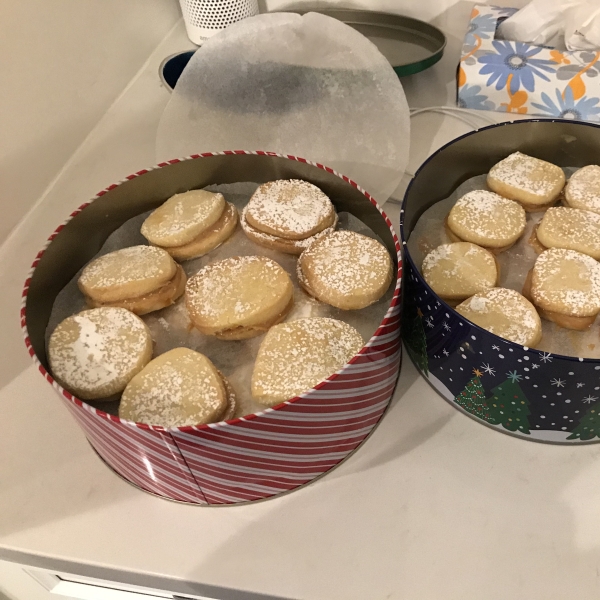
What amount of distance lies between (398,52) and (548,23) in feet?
0.90

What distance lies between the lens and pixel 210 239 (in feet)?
2.52

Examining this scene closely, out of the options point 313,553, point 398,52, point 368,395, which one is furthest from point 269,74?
point 313,553

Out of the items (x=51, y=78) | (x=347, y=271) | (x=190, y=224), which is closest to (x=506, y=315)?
(x=347, y=271)

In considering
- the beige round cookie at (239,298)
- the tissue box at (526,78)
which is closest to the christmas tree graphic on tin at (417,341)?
the beige round cookie at (239,298)

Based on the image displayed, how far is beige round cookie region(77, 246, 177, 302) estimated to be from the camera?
69 centimetres

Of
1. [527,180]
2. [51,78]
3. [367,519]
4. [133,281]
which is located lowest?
[367,519]

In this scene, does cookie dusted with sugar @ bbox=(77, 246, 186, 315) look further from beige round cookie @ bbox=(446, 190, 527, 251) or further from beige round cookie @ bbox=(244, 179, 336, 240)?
beige round cookie @ bbox=(446, 190, 527, 251)

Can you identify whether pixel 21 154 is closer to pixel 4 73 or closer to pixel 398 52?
pixel 4 73

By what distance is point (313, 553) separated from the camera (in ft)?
1.86

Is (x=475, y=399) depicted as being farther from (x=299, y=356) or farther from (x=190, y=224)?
(x=190, y=224)

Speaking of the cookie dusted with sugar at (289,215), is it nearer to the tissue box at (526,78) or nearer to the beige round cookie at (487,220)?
the beige round cookie at (487,220)

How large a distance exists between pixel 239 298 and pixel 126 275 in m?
0.15

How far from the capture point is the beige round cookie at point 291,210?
73 cm

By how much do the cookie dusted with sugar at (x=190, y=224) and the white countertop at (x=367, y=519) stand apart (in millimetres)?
259
